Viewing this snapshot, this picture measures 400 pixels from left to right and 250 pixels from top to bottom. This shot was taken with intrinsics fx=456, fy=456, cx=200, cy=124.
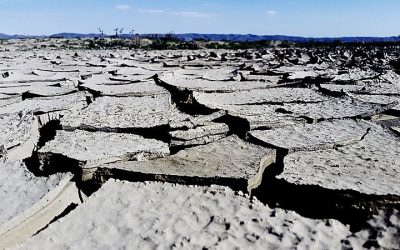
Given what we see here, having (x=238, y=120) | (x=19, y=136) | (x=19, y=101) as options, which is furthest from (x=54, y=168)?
(x=19, y=101)

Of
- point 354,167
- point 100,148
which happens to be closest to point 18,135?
point 100,148

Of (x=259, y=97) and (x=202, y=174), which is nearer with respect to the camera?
(x=202, y=174)

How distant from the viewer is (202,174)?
2.08 metres

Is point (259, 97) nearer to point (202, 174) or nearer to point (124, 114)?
point (124, 114)

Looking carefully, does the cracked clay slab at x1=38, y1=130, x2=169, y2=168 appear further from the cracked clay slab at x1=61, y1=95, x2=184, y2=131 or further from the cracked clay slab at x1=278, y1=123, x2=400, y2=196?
the cracked clay slab at x1=278, y1=123, x2=400, y2=196

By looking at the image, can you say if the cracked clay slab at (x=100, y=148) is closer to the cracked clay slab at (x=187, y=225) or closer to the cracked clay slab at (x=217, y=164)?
the cracked clay slab at (x=217, y=164)

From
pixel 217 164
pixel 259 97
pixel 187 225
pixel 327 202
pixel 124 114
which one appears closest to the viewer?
pixel 187 225

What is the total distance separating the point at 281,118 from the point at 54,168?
1.54m

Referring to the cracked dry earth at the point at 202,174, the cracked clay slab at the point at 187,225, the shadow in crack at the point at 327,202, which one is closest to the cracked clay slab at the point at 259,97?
the cracked dry earth at the point at 202,174

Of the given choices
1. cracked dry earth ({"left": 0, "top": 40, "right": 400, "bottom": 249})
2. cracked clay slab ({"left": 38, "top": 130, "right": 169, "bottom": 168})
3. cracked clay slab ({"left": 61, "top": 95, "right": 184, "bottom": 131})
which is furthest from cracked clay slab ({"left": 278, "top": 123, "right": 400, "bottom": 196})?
cracked clay slab ({"left": 61, "top": 95, "right": 184, "bottom": 131})

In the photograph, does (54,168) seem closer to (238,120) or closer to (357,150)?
(238,120)

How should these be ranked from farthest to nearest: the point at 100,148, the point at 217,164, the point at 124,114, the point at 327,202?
the point at 124,114 < the point at 100,148 < the point at 217,164 < the point at 327,202

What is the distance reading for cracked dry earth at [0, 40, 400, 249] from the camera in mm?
1540

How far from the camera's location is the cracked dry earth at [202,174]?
154 centimetres
